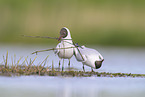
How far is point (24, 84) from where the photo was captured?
9547mm

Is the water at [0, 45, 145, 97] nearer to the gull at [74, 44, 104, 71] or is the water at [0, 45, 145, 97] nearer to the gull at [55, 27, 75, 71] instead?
the gull at [74, 44, 104, 71]

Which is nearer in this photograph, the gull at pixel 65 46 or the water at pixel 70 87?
the water at pixel 70 87

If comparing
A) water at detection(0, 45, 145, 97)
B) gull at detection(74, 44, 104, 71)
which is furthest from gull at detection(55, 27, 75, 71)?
water at detection(0, 45, 145, 97)

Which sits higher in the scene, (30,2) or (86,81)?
(30,2)

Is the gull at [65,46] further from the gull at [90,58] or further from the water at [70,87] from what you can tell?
the water at [70,87]

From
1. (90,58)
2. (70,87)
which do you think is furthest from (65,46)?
(70,87)

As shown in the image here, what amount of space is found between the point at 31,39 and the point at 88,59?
51.7 ft

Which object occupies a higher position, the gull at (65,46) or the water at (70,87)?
the gull at (65,46)

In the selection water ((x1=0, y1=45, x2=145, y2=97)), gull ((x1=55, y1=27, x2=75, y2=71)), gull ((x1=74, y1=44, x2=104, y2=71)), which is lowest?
water ((x1=0, y1=45, x2=145, y2=97))

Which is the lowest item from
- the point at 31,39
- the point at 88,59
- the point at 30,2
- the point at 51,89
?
the point at 51,89

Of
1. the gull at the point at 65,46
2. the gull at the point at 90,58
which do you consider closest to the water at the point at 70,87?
the gull at the point at 90,58

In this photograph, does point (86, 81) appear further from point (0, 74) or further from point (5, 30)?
point (5, 30)

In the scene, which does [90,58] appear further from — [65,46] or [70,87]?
[70,87]

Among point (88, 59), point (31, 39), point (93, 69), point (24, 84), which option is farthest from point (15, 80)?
point (31, 39)
